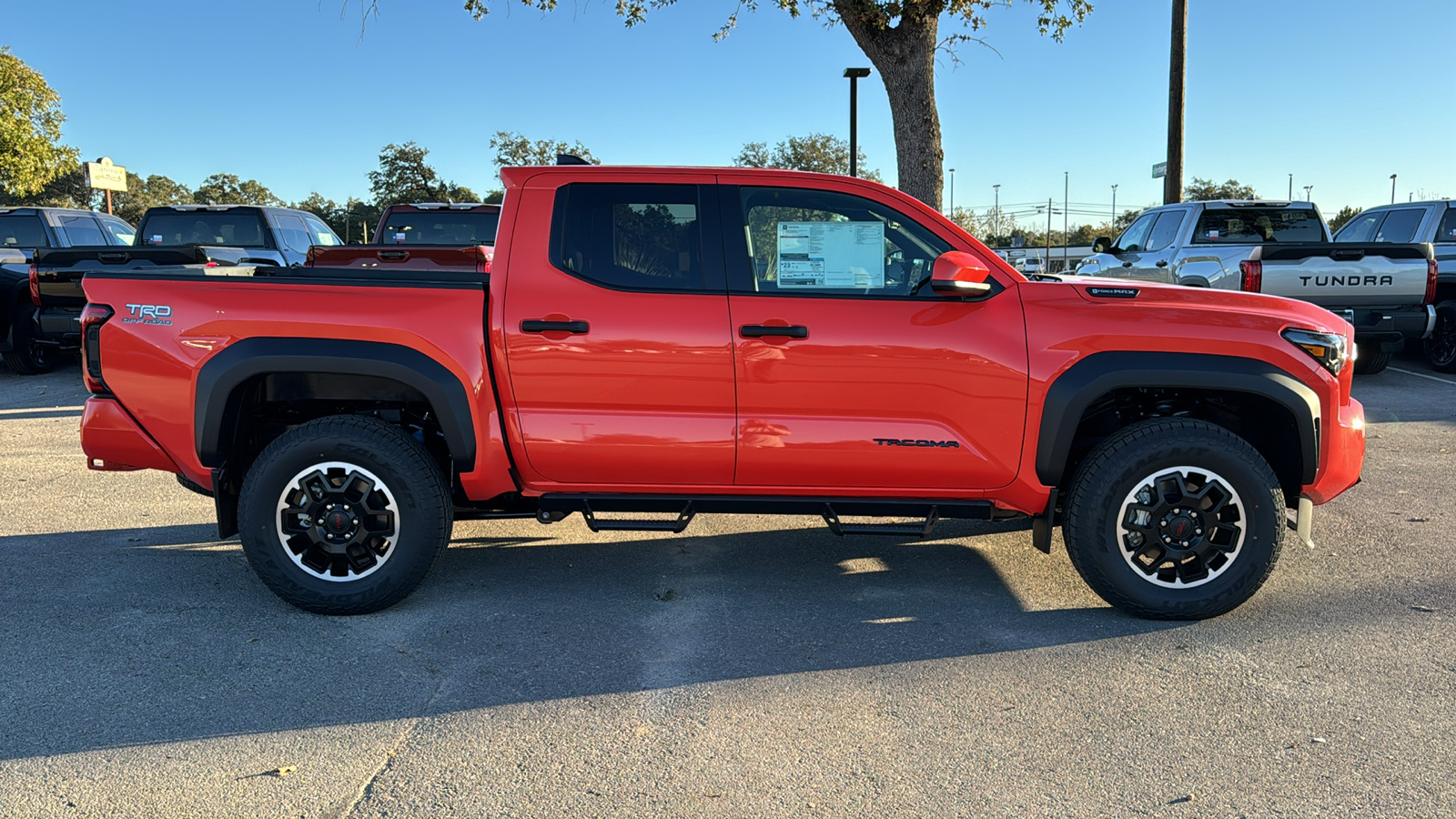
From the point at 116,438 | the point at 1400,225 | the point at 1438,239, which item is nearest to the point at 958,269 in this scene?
the point at 116,438

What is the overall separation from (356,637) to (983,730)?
2.50 meters

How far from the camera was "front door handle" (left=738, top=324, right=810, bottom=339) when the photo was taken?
13.8 feet

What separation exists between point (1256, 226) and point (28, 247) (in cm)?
1600

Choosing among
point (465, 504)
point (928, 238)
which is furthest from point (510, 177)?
point (928, 238)

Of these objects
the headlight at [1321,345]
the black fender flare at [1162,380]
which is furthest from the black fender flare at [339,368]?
the headlight at [1321,345]

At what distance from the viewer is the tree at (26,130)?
3131 cm

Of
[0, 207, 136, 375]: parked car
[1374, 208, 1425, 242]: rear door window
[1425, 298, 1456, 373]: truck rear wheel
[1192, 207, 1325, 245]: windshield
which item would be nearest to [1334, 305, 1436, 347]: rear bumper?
[1192, 207, 1325, 245]: windshield

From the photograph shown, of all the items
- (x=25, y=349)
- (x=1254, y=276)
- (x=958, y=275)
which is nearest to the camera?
(x=958, y=275)

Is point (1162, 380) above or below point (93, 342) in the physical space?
below

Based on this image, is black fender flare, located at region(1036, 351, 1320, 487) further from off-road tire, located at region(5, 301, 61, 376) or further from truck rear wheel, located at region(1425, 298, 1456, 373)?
off-road tire, located at region(5, 301, 61, 376)

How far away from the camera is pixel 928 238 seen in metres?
4.34

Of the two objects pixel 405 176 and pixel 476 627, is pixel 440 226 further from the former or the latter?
pixel 405 176

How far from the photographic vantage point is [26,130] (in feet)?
105

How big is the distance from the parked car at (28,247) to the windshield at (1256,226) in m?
13.1
